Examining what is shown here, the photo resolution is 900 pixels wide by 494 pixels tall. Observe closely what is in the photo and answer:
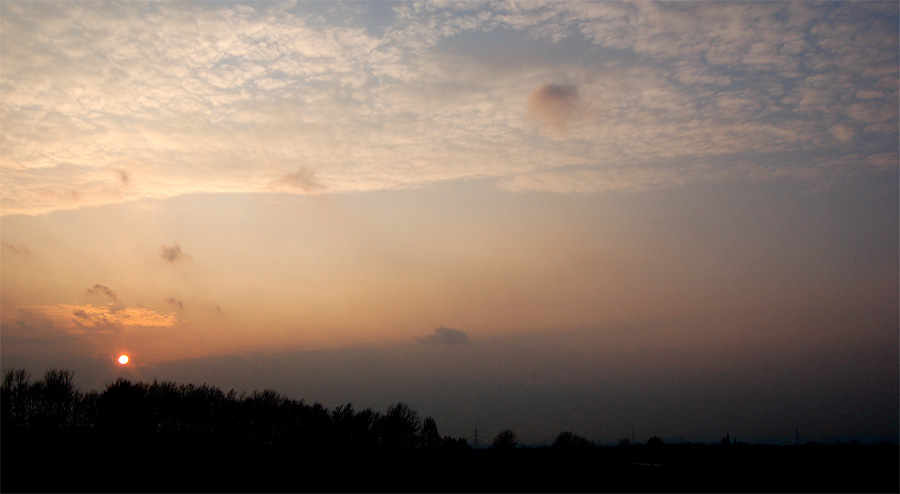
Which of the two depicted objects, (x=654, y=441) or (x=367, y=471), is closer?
(x=367, y=471)

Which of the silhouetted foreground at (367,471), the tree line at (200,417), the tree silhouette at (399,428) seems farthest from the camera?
the tree silhouette at (399,428)

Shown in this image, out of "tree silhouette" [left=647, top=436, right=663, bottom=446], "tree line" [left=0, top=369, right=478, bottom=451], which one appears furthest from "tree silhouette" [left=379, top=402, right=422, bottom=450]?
"tree silhouette" [left=647, top=436, right=663, bottom=446]

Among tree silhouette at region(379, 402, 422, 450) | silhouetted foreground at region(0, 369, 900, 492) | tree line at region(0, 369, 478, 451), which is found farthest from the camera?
tree silhouette at region(379, 402, 422, 450)

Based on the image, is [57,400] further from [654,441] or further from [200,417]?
[654,441]

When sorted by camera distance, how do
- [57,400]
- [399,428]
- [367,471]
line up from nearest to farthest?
[367,471] → [57,400] → [399,428]

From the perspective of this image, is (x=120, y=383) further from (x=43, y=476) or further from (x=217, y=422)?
(x=43, y=476)

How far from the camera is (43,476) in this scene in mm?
36000

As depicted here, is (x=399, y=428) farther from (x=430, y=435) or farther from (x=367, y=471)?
(x=367, y=471)

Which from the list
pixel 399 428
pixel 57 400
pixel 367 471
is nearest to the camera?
pixel 367 471

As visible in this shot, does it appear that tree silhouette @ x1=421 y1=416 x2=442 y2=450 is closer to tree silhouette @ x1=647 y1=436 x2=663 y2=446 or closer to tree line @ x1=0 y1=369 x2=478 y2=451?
tree line @ x1=0 y1=369 x2=478 y2=451

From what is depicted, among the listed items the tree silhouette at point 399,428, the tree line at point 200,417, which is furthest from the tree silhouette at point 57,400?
the tree silhouette at point 399,428

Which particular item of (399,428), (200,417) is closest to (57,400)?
(200,417)

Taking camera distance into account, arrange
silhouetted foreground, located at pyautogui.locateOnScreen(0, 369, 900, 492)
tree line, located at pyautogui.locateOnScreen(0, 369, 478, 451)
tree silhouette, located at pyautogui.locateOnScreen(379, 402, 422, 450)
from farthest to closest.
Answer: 1. tree silhouette, located at pyautogui.locateOnScreen(379, 402, 422, 450)
2. tree line, located at pyautogui.locateOnScreen(0, 369, 478, 451)
3. silhouetted foreground, located at pyautogui.locateOnScreen(0, 369, 900, 492)

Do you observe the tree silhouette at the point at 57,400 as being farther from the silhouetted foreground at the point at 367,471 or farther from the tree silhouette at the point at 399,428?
the tree silhouette at the point at 399,428
